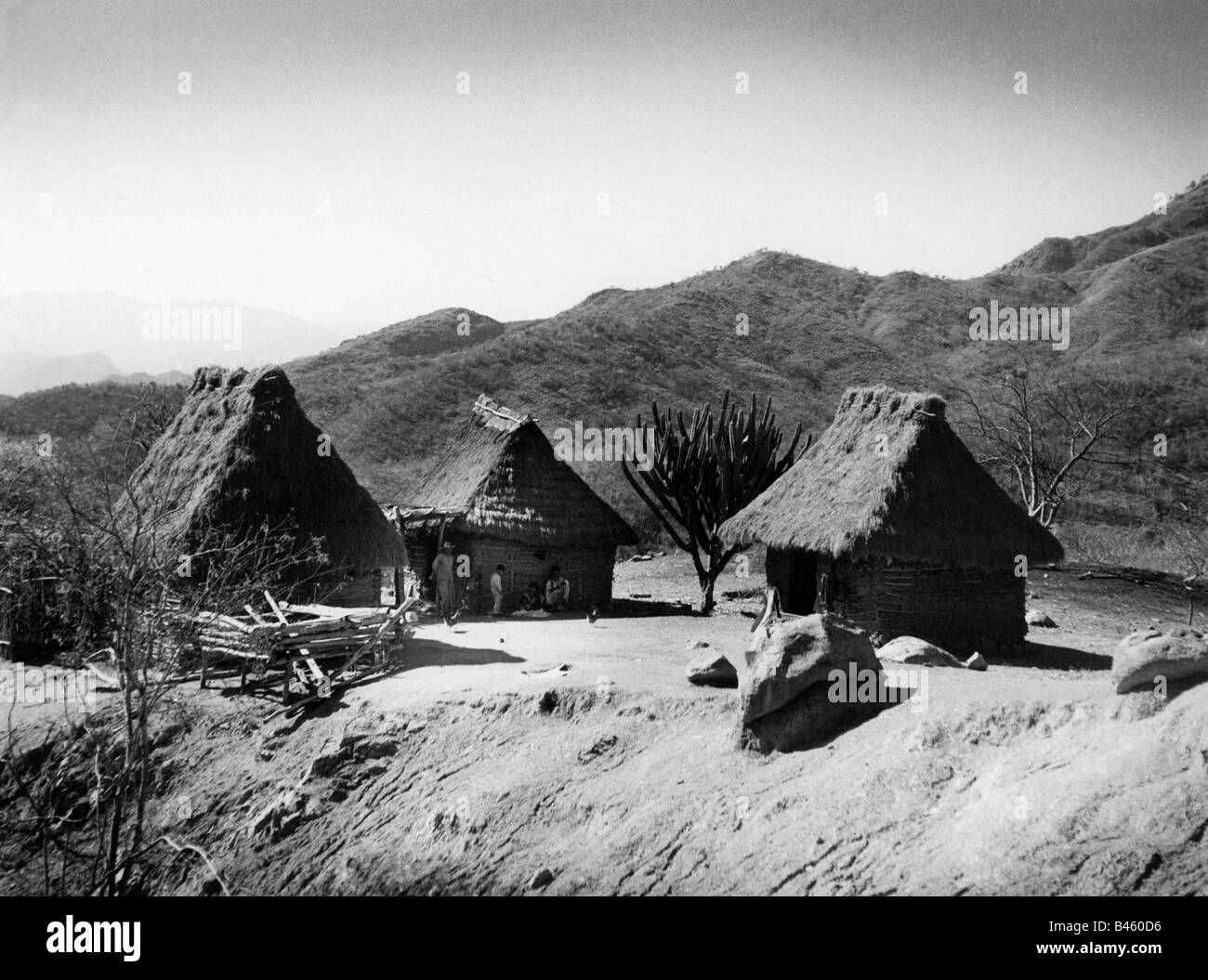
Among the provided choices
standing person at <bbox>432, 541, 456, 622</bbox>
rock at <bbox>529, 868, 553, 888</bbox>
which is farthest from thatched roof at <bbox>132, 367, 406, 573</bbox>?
rock at <bbox>529, 868, 553, 888</bbox>

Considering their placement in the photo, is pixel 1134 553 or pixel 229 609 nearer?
pixel 229 609

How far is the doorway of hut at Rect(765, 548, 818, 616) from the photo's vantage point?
16.8 meters

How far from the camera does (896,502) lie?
1451 centimetres

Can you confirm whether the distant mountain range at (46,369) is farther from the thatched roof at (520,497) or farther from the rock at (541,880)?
the rock at (541,880)

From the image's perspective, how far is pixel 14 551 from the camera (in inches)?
544

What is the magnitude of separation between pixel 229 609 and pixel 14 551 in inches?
120

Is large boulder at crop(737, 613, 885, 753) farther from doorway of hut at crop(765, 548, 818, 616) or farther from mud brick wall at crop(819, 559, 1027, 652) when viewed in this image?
doorway of hut at crop(765, 548, 818, 616)

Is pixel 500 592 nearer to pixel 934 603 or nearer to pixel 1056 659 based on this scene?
pixel 934 603

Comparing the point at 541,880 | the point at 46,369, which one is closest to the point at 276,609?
the point at 541,880

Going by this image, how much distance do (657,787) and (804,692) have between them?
1575 mm

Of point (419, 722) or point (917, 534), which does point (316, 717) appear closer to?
point (419, 722)

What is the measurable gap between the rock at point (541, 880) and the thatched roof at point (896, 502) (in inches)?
275

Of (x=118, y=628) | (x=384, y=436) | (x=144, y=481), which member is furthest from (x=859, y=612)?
(x=384, y=436)
